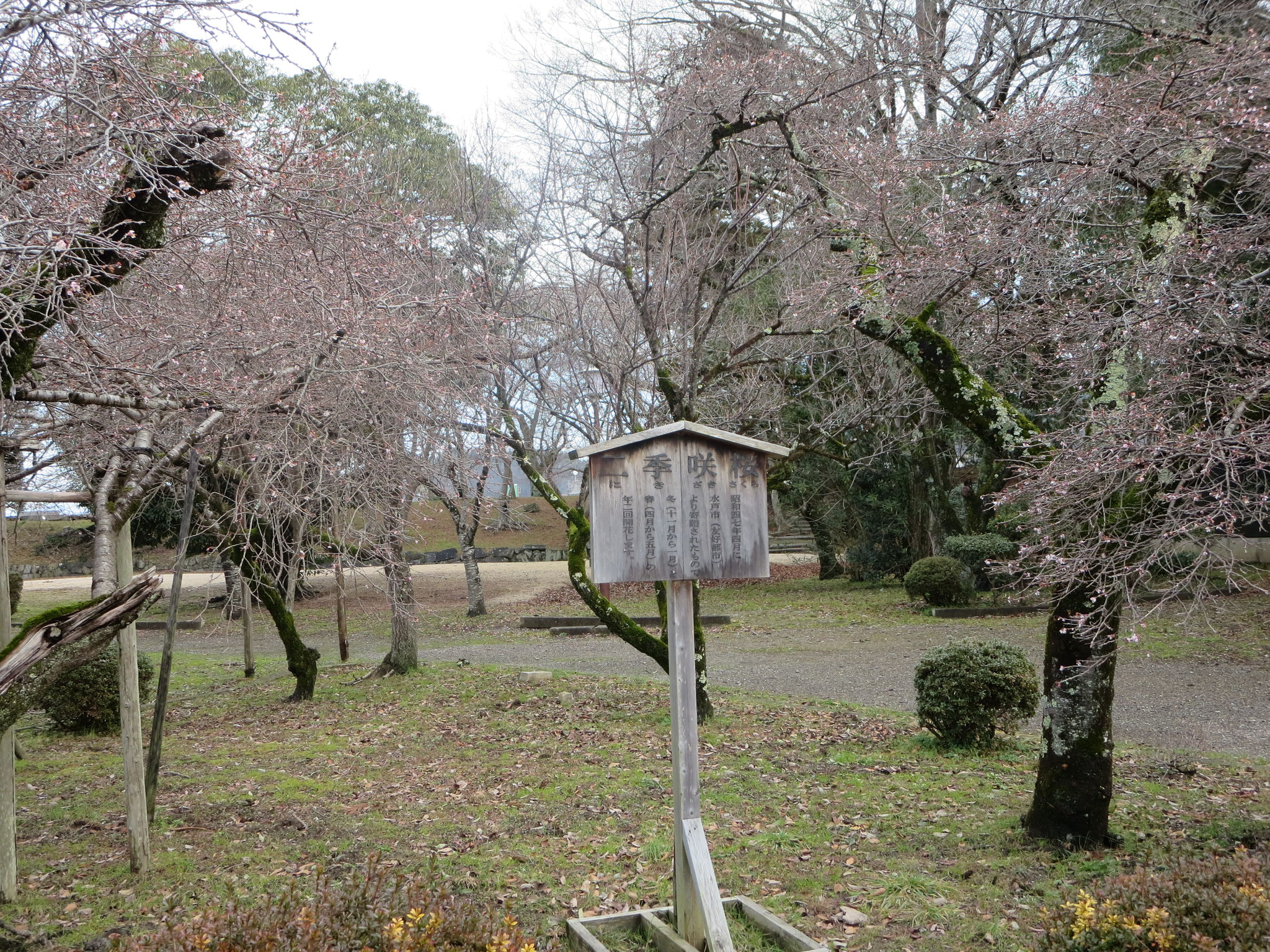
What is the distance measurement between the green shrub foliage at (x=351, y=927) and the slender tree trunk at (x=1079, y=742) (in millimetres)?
3458

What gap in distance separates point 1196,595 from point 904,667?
8.61 meters

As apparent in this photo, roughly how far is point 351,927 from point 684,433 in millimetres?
2580

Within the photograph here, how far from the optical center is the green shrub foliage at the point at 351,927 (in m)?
3.33

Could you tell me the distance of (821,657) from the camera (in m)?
14.3

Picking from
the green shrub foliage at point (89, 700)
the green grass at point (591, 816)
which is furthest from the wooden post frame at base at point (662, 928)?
the green shrub foliage at point (89, 700)

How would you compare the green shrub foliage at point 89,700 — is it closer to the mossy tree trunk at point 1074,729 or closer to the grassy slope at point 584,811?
the grassy slope at point 584,811

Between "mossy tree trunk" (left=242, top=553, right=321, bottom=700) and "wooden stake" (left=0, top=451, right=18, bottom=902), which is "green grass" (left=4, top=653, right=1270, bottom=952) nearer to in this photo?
"wooden stake" (left=0, top=451, right=18, bottom=902)

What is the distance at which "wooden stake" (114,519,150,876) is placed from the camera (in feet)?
17.8

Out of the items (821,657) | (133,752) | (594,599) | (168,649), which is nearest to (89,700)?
(168,649)

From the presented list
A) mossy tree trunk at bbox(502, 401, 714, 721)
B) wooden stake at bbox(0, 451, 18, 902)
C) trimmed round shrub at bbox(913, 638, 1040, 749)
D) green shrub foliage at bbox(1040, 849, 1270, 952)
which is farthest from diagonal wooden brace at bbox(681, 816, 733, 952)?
mossy tree trunk at bbox(502, 401, 714, 721)

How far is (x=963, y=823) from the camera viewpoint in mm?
6277

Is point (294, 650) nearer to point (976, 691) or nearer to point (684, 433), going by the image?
point (976, 691)

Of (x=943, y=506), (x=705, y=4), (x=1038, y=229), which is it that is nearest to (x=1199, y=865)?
(x=1038, y=229)

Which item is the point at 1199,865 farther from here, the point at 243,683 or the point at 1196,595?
the point at 243,683
